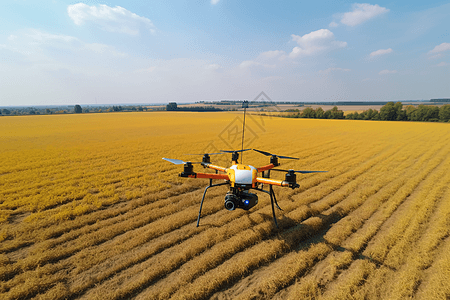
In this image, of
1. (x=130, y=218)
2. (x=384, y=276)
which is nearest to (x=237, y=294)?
(x=384, y=276)

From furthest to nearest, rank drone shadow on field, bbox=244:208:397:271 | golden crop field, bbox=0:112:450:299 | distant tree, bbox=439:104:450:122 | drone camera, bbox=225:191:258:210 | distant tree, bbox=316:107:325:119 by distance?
distant tree, bbox=316:107:325:119
distant tree, bbox=439:104:450:122
drone shadow on field, bbox=244:208:397:271
drone camera, bbox=225:191:258:210
golden crop field, bbox=0:112:450:299

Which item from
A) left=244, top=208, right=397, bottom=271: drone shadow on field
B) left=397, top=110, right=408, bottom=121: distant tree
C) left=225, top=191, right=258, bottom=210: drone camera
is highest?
left=397, top=110, right=408, bottom=121: distant tree

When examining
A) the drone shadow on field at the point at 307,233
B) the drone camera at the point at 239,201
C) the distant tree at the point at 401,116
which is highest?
the distant tree at the point at 401,116

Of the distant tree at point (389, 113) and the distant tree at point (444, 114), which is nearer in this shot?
the distant tree at point (444, 114)

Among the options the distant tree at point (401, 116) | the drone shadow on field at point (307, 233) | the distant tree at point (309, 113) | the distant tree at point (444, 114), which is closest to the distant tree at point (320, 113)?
the distant tree at point (309, 113)

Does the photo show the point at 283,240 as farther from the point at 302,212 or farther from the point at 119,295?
the point at 119,295

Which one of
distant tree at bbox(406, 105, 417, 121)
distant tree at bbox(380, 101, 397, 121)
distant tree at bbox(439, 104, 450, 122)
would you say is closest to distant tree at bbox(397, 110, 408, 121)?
distant tree at bbox(406, 105, 417, 121)

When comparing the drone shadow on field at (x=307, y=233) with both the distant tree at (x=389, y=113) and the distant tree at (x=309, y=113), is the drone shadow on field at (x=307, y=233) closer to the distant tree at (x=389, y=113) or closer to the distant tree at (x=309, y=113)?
the distant tree at (x=309, y=113)

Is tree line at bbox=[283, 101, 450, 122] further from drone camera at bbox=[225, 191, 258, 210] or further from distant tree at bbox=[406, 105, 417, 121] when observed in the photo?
drone camera at bbox=[225, 191, 258, 210]

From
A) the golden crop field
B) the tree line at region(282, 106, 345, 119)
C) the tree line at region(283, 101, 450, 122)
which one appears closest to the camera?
the golden crop field

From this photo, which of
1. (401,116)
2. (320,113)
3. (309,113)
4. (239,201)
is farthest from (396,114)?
(239,201)
